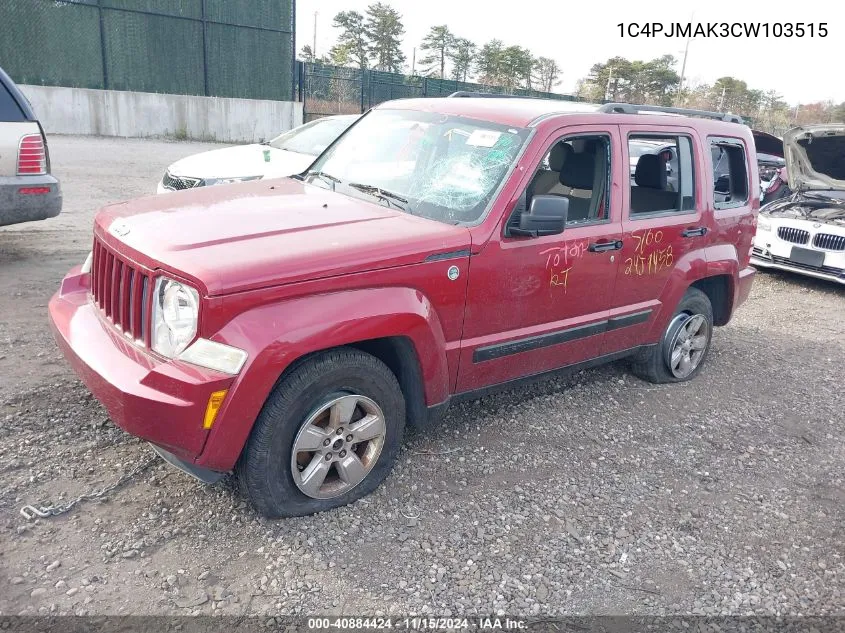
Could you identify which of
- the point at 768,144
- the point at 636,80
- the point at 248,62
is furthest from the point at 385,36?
the point at 768,144

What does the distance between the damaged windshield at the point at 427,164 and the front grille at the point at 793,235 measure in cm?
614

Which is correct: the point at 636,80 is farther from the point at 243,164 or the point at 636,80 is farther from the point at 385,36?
the point at 243,164

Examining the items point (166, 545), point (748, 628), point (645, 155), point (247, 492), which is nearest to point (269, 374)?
point (247, 492)

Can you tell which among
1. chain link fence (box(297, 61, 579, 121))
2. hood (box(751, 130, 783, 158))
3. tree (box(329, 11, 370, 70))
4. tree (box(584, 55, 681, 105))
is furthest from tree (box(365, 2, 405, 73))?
hood (box(751, 130, 783, 158))

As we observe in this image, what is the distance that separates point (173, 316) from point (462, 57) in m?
52.6

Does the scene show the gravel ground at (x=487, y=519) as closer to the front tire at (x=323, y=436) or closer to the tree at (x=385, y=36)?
the front tire at (x=323, y=436)

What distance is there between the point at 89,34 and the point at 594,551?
61.9 feet

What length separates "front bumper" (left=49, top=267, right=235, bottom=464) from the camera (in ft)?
8.51

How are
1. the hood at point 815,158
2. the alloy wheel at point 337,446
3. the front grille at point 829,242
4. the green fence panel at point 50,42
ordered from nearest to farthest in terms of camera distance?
the alloy wheel at point 337,446 < the front grille at point 829,242 < the hood at point 815,158 < the green fence panel at point 50,42

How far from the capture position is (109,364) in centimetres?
281

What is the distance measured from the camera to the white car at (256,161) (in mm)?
7223

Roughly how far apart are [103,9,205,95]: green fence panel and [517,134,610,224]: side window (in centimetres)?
1714

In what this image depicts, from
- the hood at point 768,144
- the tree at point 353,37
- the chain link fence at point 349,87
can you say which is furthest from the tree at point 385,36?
the hood at point 768,144

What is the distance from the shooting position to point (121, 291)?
117 inches
